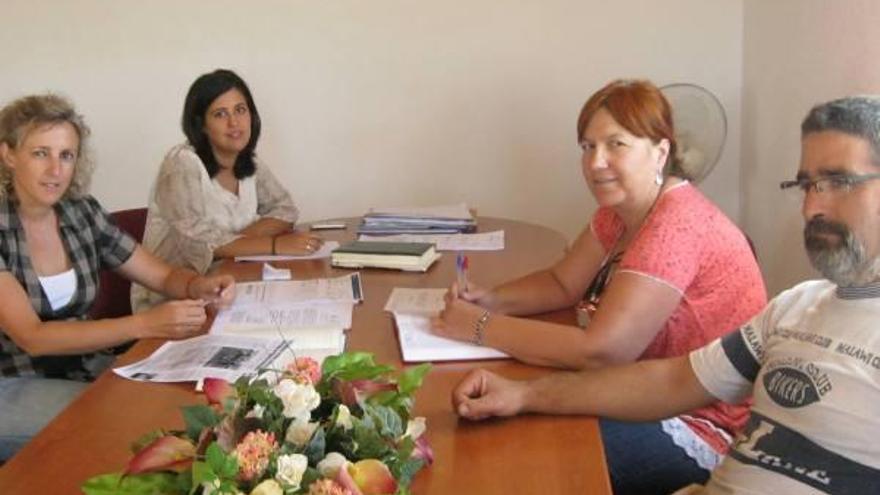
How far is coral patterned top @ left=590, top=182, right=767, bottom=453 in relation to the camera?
5.09ft

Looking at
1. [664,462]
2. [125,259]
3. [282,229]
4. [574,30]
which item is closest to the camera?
[664,462]

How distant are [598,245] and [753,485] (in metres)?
0.82

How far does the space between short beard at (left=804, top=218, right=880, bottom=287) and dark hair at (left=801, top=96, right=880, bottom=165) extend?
0.11m

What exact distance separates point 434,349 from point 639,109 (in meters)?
0.61

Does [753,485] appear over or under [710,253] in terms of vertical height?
under

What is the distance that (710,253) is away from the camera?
5.30 ft

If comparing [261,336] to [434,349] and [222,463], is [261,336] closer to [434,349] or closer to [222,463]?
[434,349]

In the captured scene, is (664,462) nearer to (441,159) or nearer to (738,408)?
(738,408)

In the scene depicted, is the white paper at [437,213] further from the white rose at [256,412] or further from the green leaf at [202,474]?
the green leaf at [202,474]

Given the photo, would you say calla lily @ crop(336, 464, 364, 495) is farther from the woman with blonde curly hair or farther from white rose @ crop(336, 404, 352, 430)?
the woman with blonde curly hair

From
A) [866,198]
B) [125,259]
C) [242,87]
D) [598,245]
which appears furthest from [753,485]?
[242,87]

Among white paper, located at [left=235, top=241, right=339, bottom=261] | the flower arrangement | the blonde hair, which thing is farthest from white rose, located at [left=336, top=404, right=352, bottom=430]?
white paper, located at [left=235, top=241, right=339, bottom=261]

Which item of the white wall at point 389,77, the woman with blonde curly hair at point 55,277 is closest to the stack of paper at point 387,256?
the woman with blonde curly hair at point 55,277

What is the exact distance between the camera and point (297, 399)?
94cm
